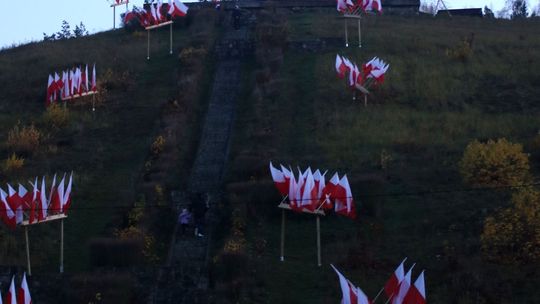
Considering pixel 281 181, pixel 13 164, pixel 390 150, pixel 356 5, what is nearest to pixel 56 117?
pixel 13 164

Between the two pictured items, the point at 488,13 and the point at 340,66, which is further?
the point at 488,13

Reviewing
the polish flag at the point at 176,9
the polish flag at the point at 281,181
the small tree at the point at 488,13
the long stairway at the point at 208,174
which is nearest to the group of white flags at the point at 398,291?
the long stairway at the point at 208,174

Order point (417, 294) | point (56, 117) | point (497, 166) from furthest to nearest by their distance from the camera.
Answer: point (56, 117) → point (497, 166) → point (417, 294)

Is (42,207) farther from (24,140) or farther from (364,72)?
(364,72)

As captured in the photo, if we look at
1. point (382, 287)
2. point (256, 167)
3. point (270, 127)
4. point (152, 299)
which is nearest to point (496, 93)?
point (270, 127)

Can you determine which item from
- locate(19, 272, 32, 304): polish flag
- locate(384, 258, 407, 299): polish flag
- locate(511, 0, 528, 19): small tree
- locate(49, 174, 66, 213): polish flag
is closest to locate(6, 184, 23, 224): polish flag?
locate(49, 174, 66, 213): polish flag
